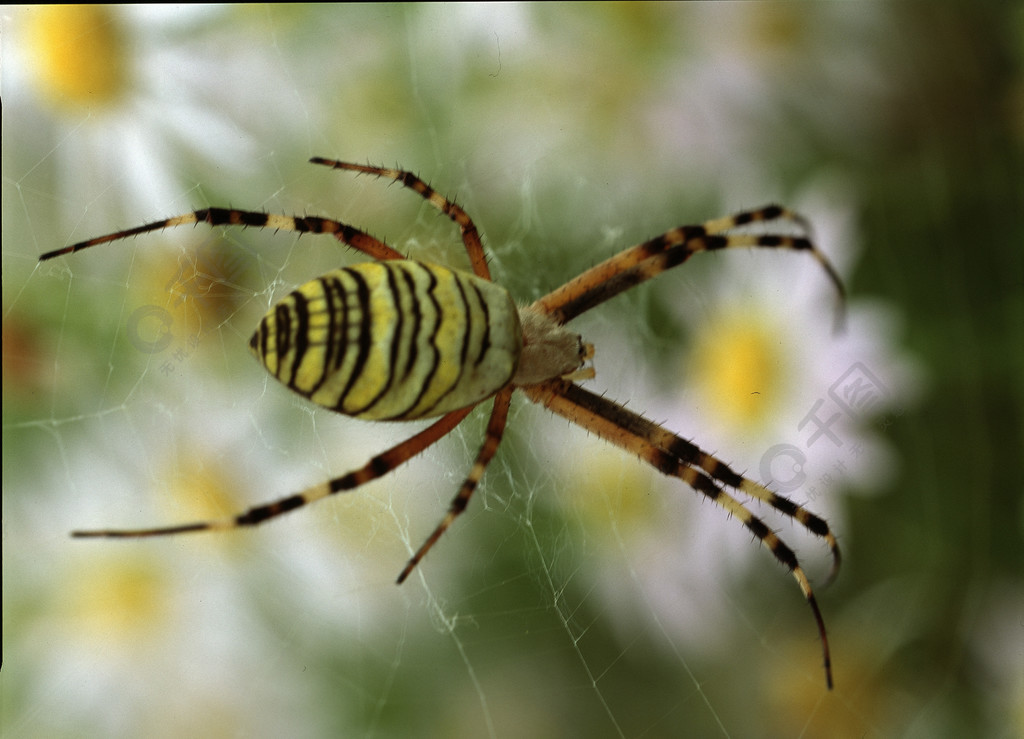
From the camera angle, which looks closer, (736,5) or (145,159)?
(145,159)

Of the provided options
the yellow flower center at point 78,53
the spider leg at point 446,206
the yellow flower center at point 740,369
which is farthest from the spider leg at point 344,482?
the yellow flower center at point 78,53

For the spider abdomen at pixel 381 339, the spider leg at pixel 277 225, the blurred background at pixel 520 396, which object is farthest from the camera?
the blurred background at pixel 520 396

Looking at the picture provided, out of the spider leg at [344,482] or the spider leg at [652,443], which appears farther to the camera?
the spider leg at [652,443]

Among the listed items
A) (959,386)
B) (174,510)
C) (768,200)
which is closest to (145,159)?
(174,510)

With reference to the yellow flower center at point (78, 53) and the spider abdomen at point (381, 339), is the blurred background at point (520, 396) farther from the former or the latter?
the spider abdomen at point (381, 339)

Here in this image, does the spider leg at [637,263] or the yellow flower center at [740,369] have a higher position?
the spider leg at [637,263]

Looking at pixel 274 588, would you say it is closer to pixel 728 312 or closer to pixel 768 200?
pixel 728 312

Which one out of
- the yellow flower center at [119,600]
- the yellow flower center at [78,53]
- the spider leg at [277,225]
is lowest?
the yellow flower center at [119,600]
